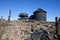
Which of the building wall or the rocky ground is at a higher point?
the building wall

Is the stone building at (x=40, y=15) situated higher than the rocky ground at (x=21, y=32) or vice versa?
the stone building at (x=40, y=15)

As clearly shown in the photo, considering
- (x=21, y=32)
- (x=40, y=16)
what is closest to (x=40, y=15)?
(x=40, y=16)

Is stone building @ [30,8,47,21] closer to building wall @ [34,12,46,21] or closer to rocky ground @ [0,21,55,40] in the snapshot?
building wall @ [34,12,46,21]

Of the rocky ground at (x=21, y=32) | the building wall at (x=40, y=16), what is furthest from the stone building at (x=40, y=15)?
the rocky ground at (x=21, y=32)

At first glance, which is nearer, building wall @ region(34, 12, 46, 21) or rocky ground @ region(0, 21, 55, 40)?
rocky ground @ region(0, 21, 55, 40)

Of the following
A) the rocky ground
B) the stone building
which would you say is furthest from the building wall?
the rocky ground

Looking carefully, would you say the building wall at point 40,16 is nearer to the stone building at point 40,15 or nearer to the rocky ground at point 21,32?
the stone building at point 40,15

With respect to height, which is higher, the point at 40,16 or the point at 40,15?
the point at 40,15

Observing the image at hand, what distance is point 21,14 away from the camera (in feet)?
178

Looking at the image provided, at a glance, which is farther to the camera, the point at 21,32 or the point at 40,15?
the point at 40,15

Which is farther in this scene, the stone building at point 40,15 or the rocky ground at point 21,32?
the stone building at point 40,15

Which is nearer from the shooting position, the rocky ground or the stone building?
the rocky ground

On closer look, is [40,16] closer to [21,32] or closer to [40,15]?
[40,15]

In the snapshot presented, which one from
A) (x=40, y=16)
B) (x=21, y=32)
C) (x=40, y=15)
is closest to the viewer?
(x=21, y=32)
